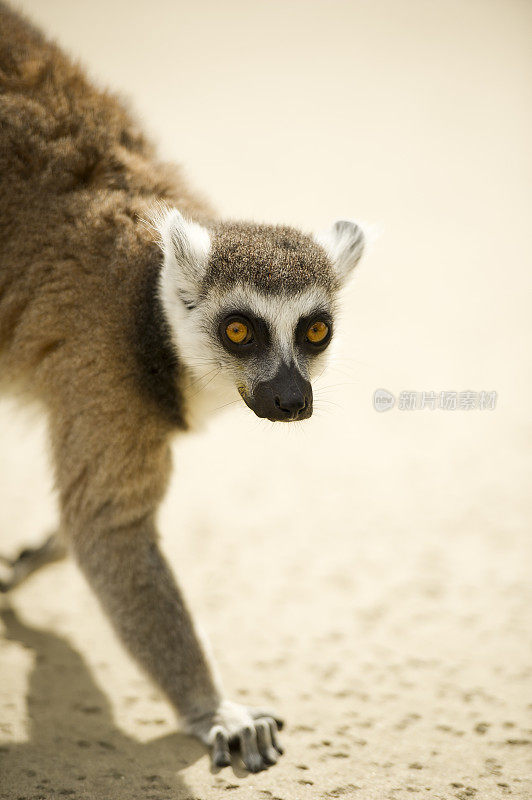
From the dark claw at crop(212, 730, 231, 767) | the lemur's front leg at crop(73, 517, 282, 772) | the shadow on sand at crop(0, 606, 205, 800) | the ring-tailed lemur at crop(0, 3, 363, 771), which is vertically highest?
the ring-tailed lemur at crop(0, 3, 363, 771)

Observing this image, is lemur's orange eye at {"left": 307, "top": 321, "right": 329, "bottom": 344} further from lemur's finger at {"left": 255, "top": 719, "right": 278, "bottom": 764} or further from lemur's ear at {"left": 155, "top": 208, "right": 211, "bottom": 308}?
lemur's finger at {"left": 255, "top": 719, "right": 278, "bottom": 764}

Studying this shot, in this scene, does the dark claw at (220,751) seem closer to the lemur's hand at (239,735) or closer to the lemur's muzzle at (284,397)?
the lemur's hand at (239,735)

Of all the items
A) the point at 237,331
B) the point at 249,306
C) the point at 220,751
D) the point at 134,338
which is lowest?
the point at 220,751

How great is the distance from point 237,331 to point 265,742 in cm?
207

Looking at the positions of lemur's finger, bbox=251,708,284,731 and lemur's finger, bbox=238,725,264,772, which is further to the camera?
lemur's finger, bbox=251,708,284,731

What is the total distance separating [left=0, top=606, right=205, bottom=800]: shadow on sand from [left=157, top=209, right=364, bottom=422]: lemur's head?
1733mm

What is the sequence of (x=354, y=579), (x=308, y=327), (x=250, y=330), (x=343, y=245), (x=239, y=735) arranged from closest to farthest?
(x=239, y=735), (x=250, y=330), (x=308, y=327), (x=343, y=245), (x=354, y=579)

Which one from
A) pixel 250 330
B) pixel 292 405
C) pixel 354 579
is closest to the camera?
pixel 292 405

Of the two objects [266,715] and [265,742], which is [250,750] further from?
[266,715]

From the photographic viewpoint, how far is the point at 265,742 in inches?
140

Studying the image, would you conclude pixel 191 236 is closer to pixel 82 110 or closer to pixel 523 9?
pixel 82 110

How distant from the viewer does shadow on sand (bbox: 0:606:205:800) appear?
314 cm

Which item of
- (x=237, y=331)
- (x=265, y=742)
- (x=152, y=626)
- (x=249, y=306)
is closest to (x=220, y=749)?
(x=265, y=742)

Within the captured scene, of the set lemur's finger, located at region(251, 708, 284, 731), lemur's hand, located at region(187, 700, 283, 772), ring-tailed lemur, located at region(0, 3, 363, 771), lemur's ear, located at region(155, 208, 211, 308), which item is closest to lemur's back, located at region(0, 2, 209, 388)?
ring-tailed lemur, located at region(0, 3, 363, 771)
